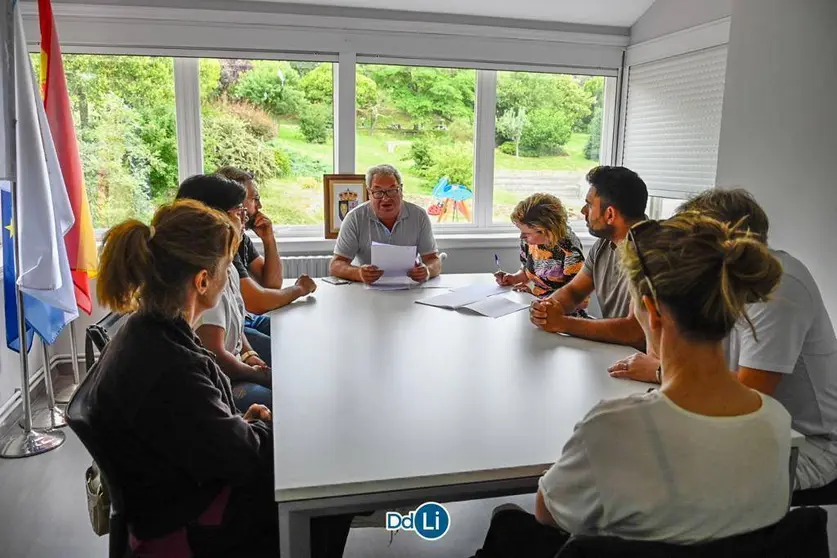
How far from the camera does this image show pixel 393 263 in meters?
2.93

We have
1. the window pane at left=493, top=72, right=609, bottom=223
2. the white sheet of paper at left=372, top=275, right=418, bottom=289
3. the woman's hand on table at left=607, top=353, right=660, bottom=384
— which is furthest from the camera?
the window pane at left=493, top=72, right=609, bottom=223

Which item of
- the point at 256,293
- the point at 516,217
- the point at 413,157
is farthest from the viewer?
the point at 413,157

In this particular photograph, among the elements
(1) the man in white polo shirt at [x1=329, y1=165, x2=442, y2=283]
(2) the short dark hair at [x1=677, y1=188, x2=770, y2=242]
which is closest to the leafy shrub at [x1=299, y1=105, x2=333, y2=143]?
(1) the man in white polo shirt at [x1=329, y1=165, x2=442, y2=283]

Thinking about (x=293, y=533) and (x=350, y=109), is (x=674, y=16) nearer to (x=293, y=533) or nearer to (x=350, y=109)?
(x=350, y=109)

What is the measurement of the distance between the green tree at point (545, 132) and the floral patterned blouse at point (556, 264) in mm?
1730

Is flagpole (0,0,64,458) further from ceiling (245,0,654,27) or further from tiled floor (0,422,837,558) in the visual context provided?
ceiling (245,0,654,27)

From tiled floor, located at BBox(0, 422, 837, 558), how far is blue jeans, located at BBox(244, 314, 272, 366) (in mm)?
750

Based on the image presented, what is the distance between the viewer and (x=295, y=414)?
1403 millimetres

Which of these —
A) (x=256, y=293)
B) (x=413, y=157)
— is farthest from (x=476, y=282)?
(x=413, y=157)

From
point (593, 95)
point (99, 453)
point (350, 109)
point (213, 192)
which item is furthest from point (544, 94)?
point (99, 453)

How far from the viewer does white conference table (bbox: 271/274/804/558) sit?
114 cm

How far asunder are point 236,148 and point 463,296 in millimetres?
1996

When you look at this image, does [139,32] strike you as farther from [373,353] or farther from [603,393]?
[603,393]

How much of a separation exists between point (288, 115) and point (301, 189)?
0.45 m
